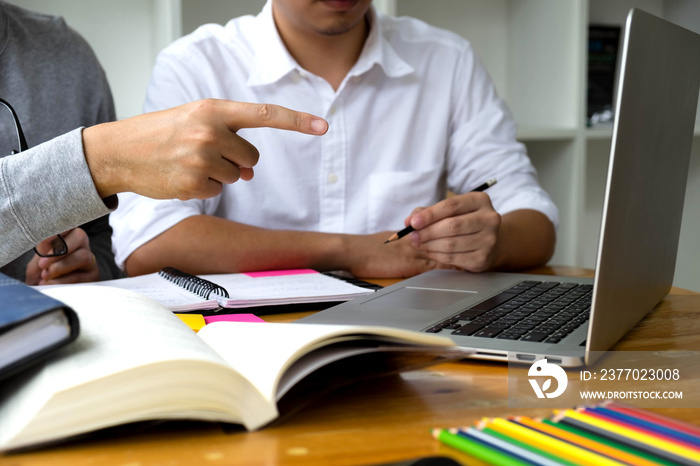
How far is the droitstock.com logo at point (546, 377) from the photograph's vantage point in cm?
52

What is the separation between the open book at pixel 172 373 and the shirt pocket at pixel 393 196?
36.7 inches

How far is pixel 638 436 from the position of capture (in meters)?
0.41

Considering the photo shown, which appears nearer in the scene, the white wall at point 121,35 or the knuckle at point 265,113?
the knuckle at point 265,113

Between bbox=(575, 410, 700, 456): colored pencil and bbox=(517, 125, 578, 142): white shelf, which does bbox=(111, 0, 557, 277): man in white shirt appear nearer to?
bbox=(517, 125, 578, 142): white shelf

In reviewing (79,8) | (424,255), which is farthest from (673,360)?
(79,8)

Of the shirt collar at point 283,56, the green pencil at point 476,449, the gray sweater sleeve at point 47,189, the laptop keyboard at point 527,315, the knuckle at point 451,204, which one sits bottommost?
the laptop keyboard at point 527,315

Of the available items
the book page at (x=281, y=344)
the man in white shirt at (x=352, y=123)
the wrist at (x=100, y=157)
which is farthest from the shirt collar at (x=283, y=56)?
the book page at (x=281, y=344)

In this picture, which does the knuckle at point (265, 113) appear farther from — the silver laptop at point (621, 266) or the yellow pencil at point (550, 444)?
the yellow pencil at point (550, 444)

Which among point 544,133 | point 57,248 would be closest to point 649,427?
point 57,248

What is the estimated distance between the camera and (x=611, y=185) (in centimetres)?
53

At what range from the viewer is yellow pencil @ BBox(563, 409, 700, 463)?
0.39 metres

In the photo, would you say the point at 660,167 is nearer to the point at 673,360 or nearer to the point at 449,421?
the point at 673,360

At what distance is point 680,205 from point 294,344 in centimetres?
60

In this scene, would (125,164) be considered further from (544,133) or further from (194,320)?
(544,133)
